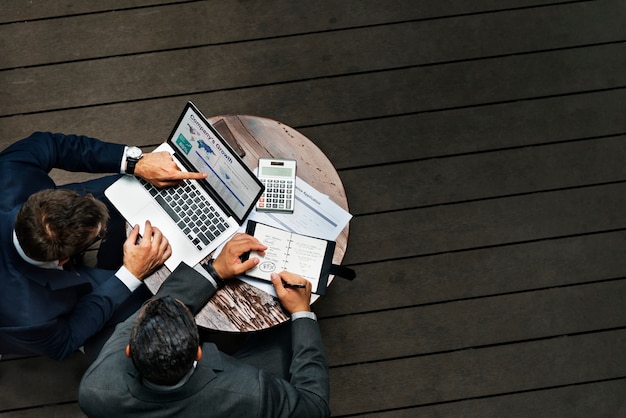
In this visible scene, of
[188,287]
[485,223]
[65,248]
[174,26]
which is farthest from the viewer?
[174,26]

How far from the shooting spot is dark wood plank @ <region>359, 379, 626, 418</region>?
2410 mm

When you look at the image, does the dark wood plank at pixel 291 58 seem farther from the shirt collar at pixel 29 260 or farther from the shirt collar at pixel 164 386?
the shirt collar at pixel 164 386

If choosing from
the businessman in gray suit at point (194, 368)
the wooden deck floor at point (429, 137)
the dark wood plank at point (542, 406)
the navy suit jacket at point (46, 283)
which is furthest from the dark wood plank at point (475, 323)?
the navy suit jacket at point (46, 283)

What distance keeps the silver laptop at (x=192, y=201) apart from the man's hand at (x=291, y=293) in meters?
0.23

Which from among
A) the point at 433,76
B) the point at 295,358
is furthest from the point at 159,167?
the point at 433,76

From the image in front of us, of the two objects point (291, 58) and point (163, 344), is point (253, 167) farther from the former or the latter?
point (291, 58)

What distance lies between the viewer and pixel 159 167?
6.14ft

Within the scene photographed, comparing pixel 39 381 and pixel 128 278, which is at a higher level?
pixel 128 278

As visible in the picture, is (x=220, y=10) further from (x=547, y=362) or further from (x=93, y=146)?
(x=547, y=362)

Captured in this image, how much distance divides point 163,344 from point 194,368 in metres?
0.15

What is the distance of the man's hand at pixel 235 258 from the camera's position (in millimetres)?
1771

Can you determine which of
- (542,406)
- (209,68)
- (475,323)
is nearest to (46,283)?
(209,68)

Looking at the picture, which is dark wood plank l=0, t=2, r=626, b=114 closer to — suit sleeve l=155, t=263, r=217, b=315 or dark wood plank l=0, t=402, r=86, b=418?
suit sleeve l=155, t=263, r=217, b=315

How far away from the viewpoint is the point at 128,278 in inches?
73.0
